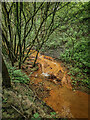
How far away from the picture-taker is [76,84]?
5.25m

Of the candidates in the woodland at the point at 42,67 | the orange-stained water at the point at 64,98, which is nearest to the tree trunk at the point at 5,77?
the woodland at the point at 42,67

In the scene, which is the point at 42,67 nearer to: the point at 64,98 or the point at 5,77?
the point at 64,98

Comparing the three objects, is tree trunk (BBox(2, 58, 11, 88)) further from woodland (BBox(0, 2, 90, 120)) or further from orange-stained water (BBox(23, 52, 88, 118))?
orange-stained water (BBox(23, 52, 88, 118))

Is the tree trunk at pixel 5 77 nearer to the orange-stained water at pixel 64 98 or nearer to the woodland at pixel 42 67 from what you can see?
the woodland at pixel 42 67

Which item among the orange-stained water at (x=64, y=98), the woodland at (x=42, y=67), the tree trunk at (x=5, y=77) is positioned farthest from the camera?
the orange-stained water at (x=64, y=98)

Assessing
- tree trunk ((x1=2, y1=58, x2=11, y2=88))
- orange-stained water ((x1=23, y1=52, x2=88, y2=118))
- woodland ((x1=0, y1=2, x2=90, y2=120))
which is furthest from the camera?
orange-stained water ((x1=23, y1=52, x2=88, y2=118))

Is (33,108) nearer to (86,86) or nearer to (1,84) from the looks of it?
(1,84)

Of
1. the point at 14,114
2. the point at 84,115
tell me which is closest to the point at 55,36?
the point at 84,115

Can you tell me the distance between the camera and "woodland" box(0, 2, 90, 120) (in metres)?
A: 2.70

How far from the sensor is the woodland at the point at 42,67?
2.70 metres

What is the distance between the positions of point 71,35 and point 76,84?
594 cm

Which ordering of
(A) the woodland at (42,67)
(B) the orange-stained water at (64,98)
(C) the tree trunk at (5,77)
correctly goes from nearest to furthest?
(C) the tree trunk at (5,77) < (A) the woodland at (42,67) < (B) the orange-stained water at (64,98)

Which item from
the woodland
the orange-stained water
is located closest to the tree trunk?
the woodland

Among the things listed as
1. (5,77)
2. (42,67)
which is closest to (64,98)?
(42,67)
